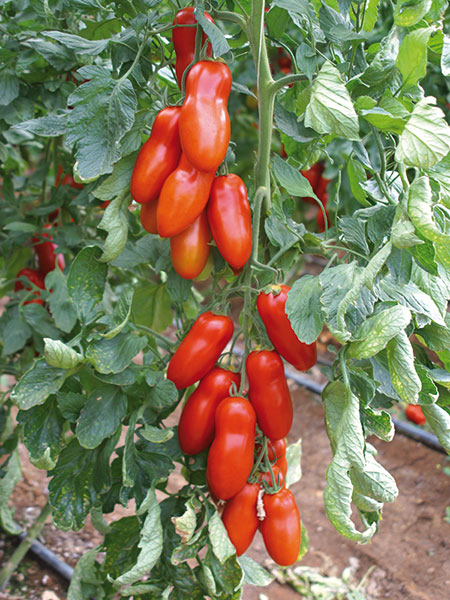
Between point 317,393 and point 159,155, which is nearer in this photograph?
point 159,155

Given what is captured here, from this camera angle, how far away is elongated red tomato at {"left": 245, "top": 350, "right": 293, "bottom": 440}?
2.57 feet

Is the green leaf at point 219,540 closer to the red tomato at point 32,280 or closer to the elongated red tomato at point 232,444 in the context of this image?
the elongated red tomato at point 232,444

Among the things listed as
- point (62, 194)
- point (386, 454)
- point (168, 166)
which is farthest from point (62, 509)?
point (386, 454)

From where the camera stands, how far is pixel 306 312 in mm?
696

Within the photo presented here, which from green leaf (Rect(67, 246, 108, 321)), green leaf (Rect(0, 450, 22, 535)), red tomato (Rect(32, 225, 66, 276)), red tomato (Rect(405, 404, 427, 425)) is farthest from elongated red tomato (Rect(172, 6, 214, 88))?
red tomato (Rect(405, 404, 427, 425))

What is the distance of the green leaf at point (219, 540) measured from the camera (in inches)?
30.7

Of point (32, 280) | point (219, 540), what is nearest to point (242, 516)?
point (219, 540)

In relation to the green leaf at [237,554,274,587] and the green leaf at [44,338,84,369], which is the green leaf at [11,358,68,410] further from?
the green leaf at [237,554,274,587]

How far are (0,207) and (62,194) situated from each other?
0.18m

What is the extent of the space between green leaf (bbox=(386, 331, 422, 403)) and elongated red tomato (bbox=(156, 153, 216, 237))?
0.27m

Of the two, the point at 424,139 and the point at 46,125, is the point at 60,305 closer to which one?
the point at 46,125

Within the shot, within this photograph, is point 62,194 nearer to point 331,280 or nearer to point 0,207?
point 0,207

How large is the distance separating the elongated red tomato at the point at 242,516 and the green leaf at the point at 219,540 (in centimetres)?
2

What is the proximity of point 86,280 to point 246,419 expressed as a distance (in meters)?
0.28
